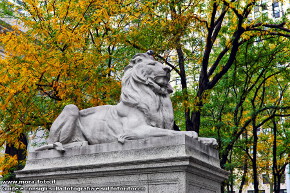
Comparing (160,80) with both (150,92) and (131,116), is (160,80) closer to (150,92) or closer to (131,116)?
(150,92)

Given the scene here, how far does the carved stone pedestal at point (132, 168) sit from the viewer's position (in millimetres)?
5605

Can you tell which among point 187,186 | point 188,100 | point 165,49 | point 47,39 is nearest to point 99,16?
point 47,39

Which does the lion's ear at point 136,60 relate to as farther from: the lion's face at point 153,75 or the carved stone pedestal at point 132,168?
the carved stone pedestal at point 132,168

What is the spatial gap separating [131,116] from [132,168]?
1098 millimetres

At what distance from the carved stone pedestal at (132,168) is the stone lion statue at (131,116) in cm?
25

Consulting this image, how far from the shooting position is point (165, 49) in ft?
42.5

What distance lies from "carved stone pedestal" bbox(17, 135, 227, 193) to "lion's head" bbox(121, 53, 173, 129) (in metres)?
0.74

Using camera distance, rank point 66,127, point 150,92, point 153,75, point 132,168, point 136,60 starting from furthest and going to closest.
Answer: point 136,60, point 66,127, point 153,75, point 150,92, point 132,168

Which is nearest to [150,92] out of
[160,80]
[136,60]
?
[160,80]

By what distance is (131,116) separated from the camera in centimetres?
663

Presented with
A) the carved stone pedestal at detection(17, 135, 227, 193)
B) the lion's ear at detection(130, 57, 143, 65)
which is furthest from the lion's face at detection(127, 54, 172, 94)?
the carved stone pedestal at detection(17, 135, 227, 193)

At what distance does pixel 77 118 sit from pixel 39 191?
5.35ft

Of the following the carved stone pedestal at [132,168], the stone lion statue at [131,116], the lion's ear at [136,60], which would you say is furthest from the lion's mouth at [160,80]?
the carved stone pedestal at [132,168]

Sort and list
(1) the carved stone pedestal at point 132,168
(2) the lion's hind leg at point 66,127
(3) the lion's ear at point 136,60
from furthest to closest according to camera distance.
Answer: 1. (3) the lion's ear at point 136,60
2. (2) the lion's hind leg at point 66,127
3. (1) the carved stone pedestal at point 132,168
